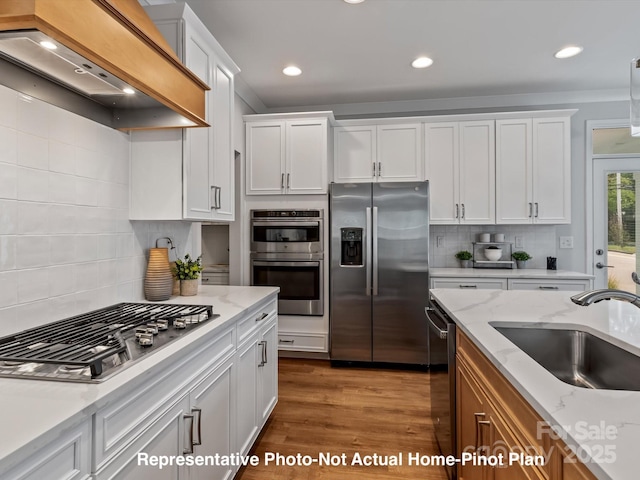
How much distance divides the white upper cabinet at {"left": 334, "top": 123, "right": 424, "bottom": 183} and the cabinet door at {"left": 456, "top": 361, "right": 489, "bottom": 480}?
8.07 feet

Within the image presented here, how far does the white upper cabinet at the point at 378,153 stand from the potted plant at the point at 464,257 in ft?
3.07

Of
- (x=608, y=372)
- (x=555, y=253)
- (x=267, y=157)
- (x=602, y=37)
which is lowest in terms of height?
(x=608, y=372)

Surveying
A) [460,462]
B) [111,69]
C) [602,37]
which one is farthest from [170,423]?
[602,37]

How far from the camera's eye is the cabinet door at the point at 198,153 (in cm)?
189

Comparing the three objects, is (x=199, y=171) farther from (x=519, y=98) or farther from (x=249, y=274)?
(x=519, y=98)

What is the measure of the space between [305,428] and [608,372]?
5.61ft

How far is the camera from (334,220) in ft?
11.4

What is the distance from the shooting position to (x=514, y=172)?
362cm

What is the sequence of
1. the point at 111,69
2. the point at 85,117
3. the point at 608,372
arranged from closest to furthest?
the point at 111,69 < the point at 608,372 < the point at 85,117

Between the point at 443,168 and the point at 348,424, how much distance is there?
2.56 meters

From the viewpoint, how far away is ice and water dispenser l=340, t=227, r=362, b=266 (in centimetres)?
346

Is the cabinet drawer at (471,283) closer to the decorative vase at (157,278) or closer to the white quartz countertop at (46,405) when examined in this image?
the decorative vase at (157,278)

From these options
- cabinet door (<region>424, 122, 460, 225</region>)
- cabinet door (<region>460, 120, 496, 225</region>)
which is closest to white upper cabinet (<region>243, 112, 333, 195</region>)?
cabinet door (<region>424, 122, 460, 225</region>)

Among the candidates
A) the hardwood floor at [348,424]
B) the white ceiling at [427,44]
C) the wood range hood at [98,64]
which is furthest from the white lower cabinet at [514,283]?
the wood range hood at [98,64]
